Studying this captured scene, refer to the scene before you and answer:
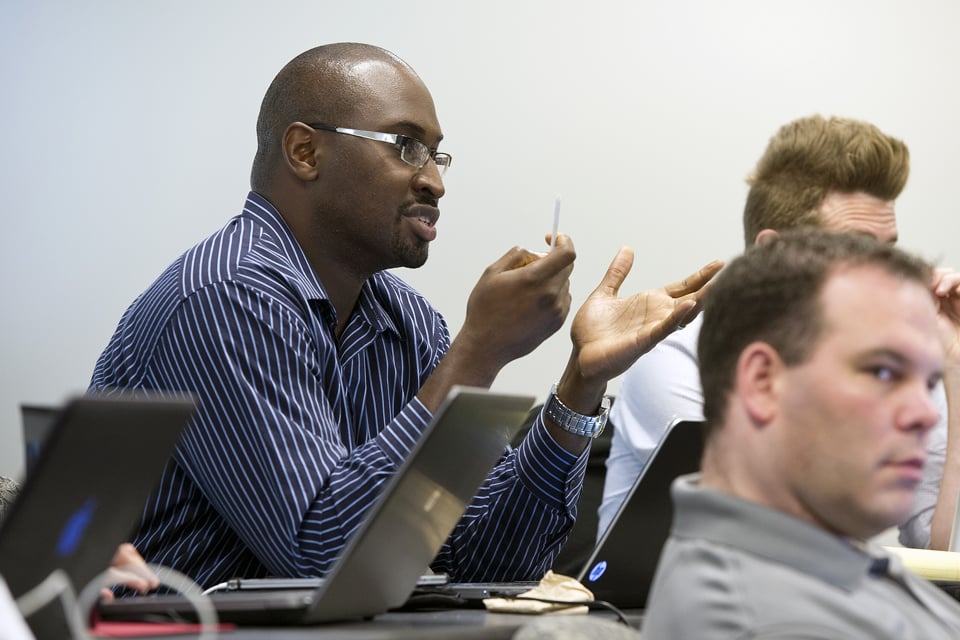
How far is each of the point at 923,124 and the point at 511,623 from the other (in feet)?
8.57

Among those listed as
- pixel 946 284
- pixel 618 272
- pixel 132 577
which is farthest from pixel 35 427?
pixel 946 284

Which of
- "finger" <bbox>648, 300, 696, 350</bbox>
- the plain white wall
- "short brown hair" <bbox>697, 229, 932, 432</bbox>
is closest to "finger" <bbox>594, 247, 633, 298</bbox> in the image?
"finger" <bbox>648, 300, 696, 350</bbox>

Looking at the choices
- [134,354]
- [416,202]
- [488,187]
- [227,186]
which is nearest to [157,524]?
→ [134,354]

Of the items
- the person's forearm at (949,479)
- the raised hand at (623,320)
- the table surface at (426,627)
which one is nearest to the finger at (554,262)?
the raised hand at (623,320)

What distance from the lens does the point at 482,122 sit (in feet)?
9.43

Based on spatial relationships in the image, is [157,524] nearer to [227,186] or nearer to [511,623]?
[511,623]

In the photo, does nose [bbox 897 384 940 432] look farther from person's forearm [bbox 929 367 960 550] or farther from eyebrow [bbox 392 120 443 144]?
person's forearm [bbox 929 367 960 550]

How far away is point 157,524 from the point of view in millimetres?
1509

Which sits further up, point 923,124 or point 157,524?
point 923,124

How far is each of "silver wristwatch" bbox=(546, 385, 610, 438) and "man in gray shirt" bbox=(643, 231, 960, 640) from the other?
0.74 metres

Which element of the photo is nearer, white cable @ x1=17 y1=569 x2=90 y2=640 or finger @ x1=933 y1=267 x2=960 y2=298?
white cable @ x1=17 y1=569 x2=90 y2=640

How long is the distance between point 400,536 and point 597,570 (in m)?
0.30

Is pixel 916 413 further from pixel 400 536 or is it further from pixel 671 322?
pixel 671 322

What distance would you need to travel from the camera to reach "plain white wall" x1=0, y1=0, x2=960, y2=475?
2.71 m
